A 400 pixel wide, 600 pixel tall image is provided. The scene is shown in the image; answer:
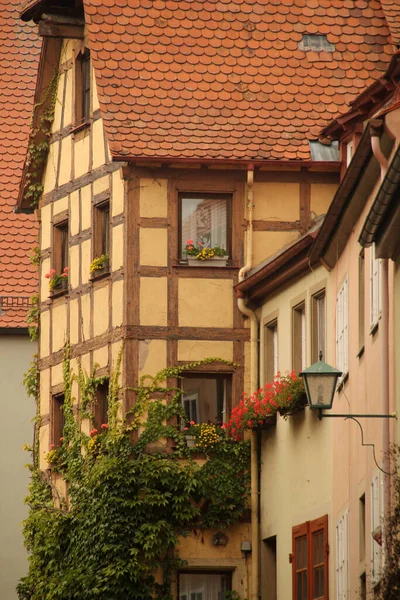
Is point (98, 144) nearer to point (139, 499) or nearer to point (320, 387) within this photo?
point (139, 499)

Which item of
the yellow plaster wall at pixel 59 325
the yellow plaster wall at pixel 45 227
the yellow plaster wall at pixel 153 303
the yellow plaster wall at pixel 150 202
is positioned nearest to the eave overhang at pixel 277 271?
the yellow plaster wall at pixel 153 303

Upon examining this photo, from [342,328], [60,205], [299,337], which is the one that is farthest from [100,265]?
[342,328]

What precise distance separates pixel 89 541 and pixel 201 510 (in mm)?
1575

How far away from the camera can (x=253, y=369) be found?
26.3 metres

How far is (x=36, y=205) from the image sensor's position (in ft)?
100

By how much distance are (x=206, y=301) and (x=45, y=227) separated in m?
4.30

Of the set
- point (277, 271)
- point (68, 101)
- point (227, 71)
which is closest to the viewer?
point (277, 271)

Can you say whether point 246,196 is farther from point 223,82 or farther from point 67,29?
point 67,29

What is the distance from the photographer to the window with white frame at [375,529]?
18.4m

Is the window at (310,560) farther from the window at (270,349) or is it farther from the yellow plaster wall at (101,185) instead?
the yellow plaster wall at (101,185)

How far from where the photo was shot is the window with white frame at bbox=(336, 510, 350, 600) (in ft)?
69.6

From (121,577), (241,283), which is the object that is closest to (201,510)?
(121,577)

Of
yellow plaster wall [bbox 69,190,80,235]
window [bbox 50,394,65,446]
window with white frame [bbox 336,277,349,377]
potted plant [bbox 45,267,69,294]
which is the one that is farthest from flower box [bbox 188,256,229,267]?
window with white frame [bbox 336,277,349,377]

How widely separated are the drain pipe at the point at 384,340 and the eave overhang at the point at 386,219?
469 mm
